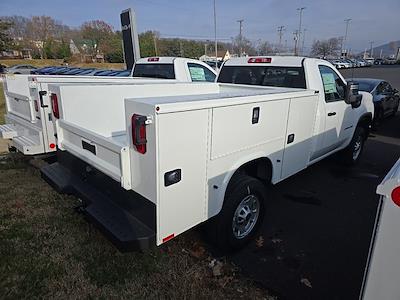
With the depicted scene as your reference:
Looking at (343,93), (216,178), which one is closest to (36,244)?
(216,178)

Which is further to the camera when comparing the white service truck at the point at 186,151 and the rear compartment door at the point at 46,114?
the rear compartment door at the point at 46,114

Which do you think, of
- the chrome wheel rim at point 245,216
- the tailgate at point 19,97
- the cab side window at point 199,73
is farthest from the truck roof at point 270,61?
the tailgate at point 19,97

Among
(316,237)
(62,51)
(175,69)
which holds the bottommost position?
(316,237)

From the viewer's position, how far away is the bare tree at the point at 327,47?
108 metres

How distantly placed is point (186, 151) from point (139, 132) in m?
0.38

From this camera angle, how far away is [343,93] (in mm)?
4879

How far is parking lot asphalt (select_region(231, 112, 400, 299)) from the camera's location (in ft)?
9.30

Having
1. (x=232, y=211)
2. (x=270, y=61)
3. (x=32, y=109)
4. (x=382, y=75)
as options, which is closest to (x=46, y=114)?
(x=32, y=109)

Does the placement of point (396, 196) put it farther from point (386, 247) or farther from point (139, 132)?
point (139, 132)

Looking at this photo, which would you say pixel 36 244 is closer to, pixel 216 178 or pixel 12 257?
pixel 12 257

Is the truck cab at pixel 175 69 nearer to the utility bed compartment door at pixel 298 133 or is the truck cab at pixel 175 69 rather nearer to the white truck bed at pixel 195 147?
the utility bed compartment door at pixel 298 133

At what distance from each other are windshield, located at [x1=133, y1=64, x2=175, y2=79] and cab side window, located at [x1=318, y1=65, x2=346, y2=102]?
394 cm

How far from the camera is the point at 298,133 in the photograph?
3.67m

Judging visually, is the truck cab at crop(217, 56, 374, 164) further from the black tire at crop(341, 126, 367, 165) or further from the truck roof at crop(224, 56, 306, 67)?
the black tire at crop(341, 126, 367, 165)
